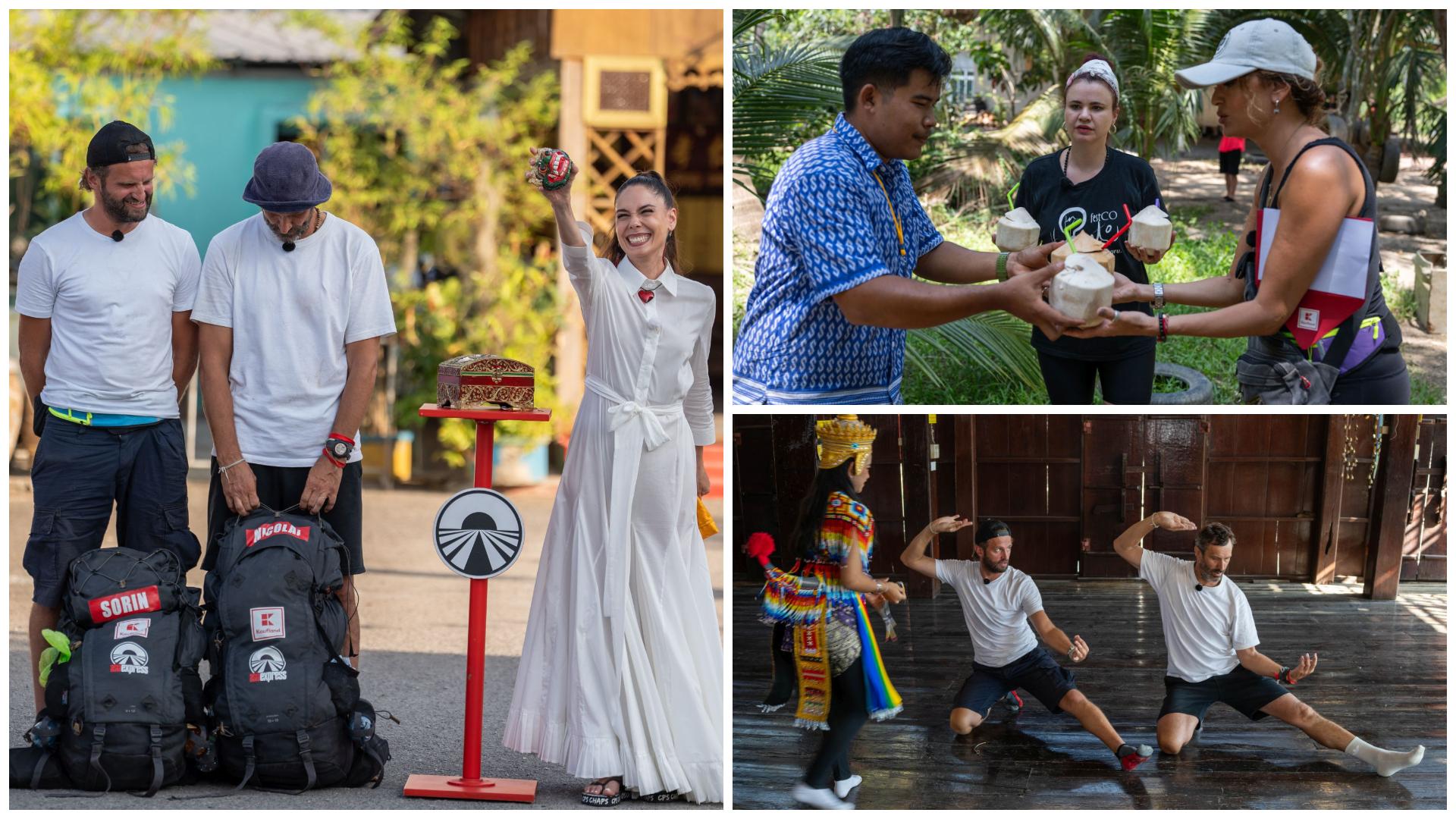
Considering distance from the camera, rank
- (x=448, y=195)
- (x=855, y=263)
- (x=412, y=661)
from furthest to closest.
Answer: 1. (x=448, y=195)
2. (x=412, y=661)
3. (x=855, y=263)

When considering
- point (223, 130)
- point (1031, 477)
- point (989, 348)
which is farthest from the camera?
point (223, 130)

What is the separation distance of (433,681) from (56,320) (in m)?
1.90

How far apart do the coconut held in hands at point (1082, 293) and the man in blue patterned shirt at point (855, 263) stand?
3 centimetres

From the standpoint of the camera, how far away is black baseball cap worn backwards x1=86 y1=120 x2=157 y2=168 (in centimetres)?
412

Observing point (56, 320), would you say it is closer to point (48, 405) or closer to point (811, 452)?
point (48, 405)

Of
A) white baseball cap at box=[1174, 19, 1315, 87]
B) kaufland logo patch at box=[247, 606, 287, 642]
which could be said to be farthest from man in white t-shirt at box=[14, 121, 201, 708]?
white baseball cap at box=[1174, 19, 1315, 87]

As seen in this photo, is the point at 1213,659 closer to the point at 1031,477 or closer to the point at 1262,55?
the point at 1031,477

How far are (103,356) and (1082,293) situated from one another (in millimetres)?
2642

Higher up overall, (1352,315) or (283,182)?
(283,182)

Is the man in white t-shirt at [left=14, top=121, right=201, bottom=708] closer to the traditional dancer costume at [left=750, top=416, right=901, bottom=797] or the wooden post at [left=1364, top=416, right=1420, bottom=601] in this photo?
the traditional dancer costume at [left=750, top=416, right=901, bottom=797]

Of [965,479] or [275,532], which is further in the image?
[275,532]

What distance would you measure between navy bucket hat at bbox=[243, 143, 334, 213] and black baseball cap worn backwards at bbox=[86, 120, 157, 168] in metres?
0.36

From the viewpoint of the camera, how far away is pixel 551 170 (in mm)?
3650

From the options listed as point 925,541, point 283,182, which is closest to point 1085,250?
point 925,541
